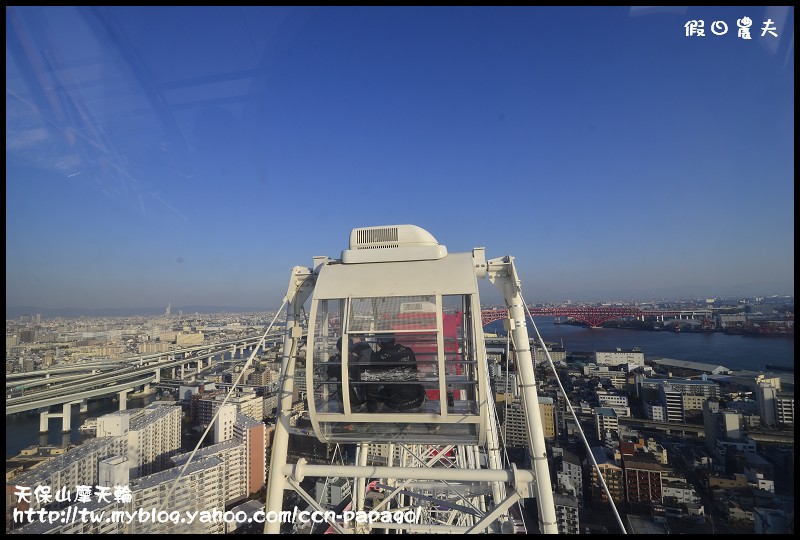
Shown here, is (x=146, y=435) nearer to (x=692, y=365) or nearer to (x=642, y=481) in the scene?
(x=642, y=481)

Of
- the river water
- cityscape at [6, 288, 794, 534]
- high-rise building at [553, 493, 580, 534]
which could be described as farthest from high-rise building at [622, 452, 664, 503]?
the river water

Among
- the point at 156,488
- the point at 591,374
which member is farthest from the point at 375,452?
the point at 591,374

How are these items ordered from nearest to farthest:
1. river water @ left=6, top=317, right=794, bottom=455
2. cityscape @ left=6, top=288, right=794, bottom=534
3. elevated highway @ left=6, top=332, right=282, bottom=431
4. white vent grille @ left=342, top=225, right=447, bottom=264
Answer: white vent grille @ left=342, top=225, right=447, bottom=264 → cityscape @ left=6, top=288, right=794, bottom=534 → river water @ left=6, top=317, right=794, bottom=455 → elevated highway @ left=6, top=332, right=282, bottom=431

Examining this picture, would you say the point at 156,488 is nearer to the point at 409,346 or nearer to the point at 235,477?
the point at 235,477

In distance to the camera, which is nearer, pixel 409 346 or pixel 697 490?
pixel 409 346

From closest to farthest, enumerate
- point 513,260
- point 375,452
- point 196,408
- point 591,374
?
point 513,260 → point 375,452 → point 196,408 → point 591,374

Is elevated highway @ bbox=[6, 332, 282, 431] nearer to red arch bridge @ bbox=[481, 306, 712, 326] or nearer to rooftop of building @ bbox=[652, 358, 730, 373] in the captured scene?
rooftop of building @ bbox=[652, 358, 730, 373]
